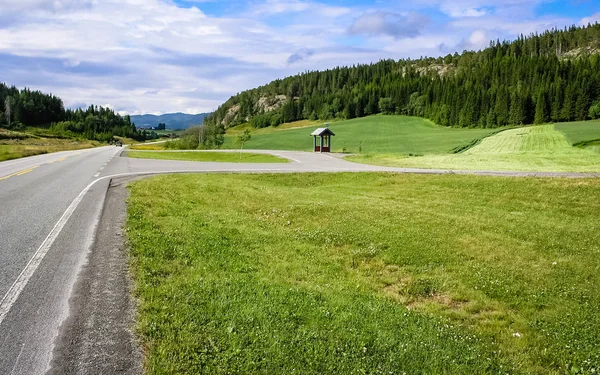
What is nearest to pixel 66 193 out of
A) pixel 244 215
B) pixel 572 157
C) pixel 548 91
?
pixel 244 215

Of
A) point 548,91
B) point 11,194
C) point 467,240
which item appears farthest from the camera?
point 548,91

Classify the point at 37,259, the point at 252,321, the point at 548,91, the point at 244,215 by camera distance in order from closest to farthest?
1. the point at 252,321
2. the point at 37,259
3. the point at 244,215
4. the point at 548,91

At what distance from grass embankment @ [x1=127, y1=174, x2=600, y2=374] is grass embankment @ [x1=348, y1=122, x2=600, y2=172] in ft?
58.7

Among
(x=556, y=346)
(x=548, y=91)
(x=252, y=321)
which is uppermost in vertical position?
(x=548, y=91)

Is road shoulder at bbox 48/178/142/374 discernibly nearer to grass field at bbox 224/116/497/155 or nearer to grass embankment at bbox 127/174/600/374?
grass embankment at bbox 127/174/600/374

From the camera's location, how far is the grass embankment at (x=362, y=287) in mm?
5578

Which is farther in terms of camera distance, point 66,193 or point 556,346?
point 66,193

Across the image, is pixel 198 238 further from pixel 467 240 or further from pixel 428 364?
pixel 467 240

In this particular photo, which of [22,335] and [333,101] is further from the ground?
[333,101]

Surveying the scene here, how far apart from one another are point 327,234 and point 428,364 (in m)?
7.15

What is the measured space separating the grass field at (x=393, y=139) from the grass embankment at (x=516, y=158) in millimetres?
→ 11974

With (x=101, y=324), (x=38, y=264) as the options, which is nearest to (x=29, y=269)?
(x=38, y=264)

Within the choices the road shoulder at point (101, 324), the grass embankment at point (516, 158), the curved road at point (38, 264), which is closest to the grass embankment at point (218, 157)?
the grass embankment at point (516, 158)

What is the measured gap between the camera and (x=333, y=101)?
19525cm
